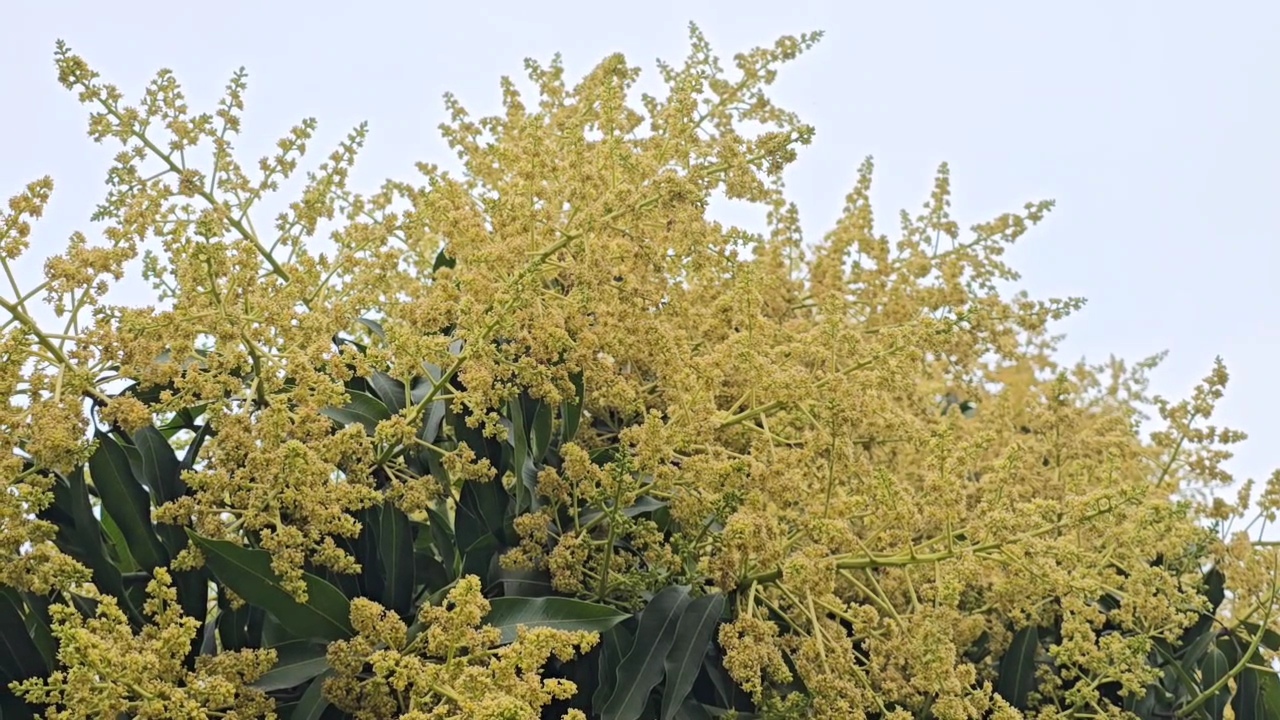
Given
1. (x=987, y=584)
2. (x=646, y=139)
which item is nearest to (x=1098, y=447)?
(x=987, y=584)

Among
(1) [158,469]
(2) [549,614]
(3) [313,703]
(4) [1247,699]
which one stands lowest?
(4) [1247,699]

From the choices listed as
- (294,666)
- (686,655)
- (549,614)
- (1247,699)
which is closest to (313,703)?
(294,666)

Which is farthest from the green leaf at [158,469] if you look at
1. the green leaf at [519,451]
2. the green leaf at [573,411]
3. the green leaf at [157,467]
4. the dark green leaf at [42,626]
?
the green leaf at [573,411]

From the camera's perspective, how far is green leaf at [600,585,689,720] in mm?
2139

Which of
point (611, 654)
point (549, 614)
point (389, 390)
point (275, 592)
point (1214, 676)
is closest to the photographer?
point (275, 592)

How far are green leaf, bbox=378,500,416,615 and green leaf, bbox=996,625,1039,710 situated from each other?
124 centimetres

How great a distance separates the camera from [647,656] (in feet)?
7.13

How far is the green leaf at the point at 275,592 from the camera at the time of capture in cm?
190

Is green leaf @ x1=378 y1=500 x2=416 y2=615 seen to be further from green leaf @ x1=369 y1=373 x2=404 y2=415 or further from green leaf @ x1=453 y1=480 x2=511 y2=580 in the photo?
green leaf @ x1=369 y1=373 x2=404 y2=415

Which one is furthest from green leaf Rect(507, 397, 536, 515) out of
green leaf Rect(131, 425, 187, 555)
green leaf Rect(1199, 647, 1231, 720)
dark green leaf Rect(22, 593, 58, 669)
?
green leaf Rect(1199, 647, 1231, 720)

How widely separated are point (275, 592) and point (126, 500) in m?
0.32

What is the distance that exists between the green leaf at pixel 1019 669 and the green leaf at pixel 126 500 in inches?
63.1

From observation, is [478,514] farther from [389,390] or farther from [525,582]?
[389,390]

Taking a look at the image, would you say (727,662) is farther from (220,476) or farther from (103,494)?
(103,494)
